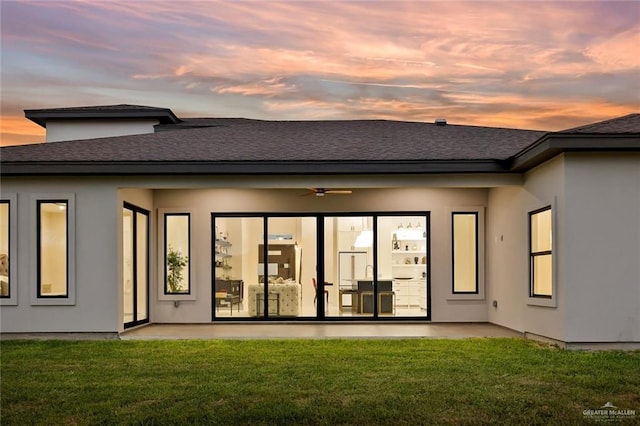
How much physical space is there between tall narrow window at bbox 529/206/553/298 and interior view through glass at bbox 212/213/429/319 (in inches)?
134

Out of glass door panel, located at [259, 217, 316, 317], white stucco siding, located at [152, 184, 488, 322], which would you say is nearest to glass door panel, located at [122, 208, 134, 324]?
white stucco siding, located at [152, 184, 488, 322]

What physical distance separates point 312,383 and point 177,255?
8.23 meters

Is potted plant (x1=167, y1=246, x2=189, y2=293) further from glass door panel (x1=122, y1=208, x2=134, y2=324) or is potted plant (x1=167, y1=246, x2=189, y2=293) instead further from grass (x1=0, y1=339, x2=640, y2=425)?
grass (x1=0, y1=339, x2=640, y2=425)

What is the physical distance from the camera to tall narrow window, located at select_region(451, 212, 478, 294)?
16.6 m

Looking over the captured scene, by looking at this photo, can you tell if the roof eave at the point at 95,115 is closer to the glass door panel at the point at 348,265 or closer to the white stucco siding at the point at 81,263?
the glass door panel at the point at 348,265

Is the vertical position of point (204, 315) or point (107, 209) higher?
point (107, 209)

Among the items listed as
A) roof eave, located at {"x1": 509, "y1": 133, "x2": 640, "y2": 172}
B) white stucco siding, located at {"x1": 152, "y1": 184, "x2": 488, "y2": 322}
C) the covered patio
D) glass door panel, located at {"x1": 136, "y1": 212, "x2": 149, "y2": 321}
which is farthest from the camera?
white stucco siding, located at {"x1": 152, "y1": 184, "x2": 488, "y2": 322}

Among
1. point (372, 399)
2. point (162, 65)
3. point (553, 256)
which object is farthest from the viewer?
point (162, 65)

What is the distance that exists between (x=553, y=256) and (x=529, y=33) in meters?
6.77

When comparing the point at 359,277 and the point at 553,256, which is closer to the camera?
the point at 553,256

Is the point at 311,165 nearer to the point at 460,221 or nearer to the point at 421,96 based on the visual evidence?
the point at 460,221

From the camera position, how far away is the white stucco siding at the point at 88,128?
838 inches

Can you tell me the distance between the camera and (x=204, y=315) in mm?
16688

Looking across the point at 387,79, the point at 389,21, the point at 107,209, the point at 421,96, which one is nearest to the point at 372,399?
the point at 107,209
